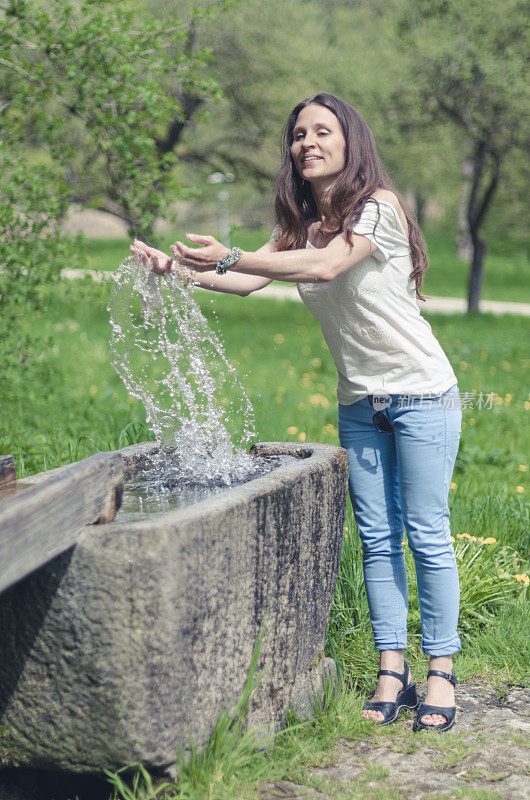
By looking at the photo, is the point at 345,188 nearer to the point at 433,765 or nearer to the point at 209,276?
the point at 209,276

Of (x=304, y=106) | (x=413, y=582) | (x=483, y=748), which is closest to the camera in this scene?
(x=483, y=748)

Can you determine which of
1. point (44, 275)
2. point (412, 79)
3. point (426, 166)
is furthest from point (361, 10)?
point (44, 275)

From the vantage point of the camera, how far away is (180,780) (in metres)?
2.15

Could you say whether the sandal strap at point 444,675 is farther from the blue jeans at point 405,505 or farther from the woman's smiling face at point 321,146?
the woman's smiling face at point 321,146

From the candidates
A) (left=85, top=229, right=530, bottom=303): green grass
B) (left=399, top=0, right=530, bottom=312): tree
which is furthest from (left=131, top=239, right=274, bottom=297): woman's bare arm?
(left=85, top=229, right=530, bottom=303): green grass

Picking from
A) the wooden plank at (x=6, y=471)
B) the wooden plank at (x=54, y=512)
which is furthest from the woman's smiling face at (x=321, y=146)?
the wooden plank at (x=6, y=471)

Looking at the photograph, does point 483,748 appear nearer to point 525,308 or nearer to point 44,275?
point 44,275

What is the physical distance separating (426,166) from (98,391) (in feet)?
43.8

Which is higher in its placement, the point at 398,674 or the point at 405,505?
the point at 405,505

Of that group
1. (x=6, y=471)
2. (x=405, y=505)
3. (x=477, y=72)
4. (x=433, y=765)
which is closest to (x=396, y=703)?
(x=433, y=765)

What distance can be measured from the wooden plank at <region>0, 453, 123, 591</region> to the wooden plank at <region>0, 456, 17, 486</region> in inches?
17.3

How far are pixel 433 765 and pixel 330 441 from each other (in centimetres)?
317

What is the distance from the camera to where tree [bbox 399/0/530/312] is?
570 inches

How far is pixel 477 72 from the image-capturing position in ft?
48.8
